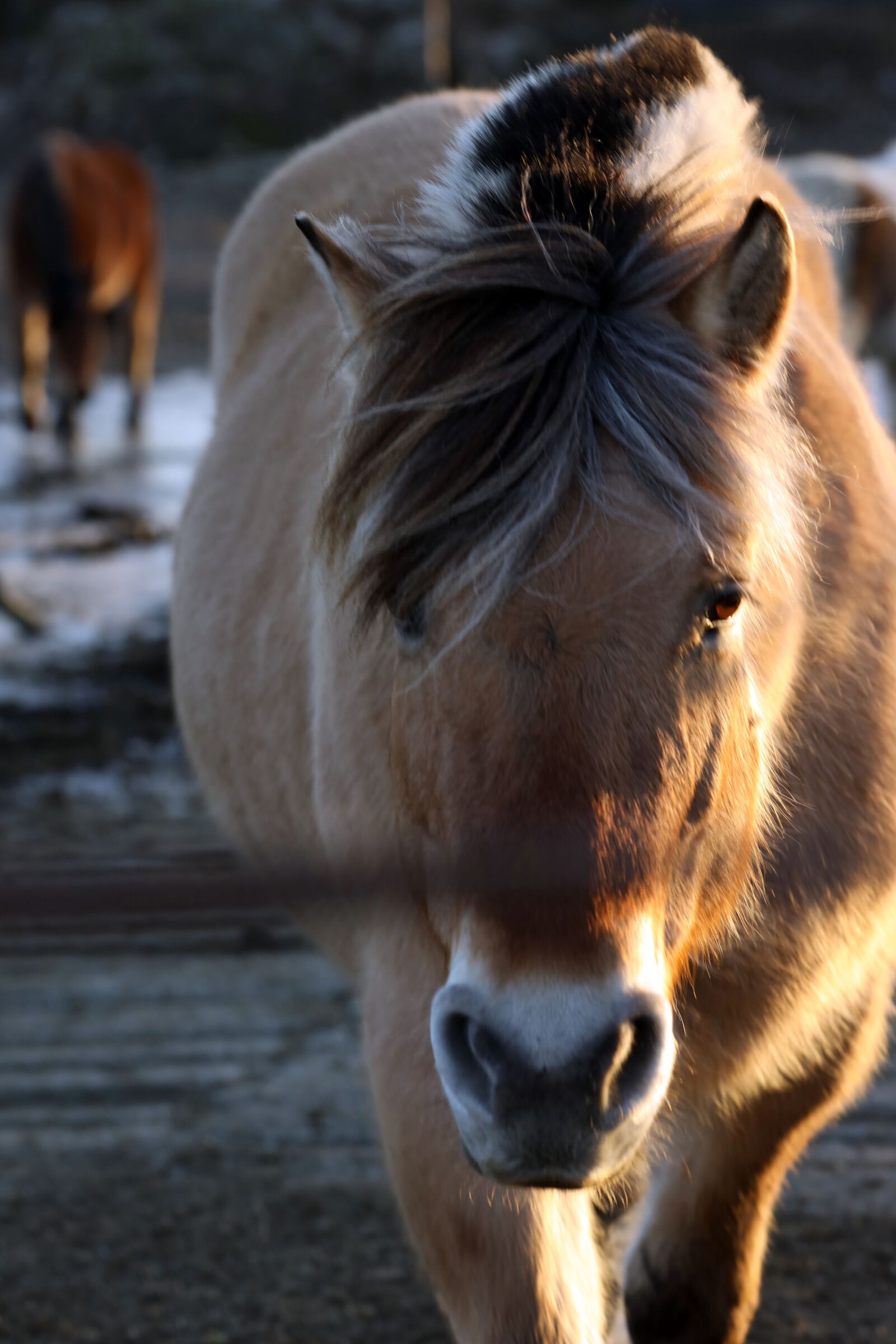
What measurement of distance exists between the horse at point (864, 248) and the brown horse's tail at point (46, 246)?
5.71 metres

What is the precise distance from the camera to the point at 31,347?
12.2 m

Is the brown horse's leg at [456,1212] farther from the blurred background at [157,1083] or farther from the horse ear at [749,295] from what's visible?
the horse ear at [749,295]

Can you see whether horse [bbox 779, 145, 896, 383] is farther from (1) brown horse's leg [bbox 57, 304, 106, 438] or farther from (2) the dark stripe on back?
(2) the dark stripe on back

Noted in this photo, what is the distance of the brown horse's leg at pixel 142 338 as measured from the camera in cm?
1259

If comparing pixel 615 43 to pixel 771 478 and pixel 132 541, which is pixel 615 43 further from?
pixel 132 541

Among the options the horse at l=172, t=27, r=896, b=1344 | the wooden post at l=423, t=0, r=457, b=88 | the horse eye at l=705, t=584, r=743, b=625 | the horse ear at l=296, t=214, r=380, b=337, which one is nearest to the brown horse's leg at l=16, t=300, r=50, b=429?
the wooden post at l=423, t=0, r=457, b=88

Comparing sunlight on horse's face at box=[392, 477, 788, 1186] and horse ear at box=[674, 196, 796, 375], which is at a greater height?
horse ear at box=[674, 196, 796, 375]

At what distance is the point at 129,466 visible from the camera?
11.1 metres

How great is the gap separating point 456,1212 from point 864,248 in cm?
886

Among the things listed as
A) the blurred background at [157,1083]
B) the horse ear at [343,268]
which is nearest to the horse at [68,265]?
the blurred background at [157,1083]

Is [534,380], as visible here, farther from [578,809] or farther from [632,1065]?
[632,1065]

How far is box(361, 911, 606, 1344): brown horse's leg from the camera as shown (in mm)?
2109

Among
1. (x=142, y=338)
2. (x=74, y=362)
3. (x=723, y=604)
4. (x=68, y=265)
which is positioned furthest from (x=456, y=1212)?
(x=142, y=338)

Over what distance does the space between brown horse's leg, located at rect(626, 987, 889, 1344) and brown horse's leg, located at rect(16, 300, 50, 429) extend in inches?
416
